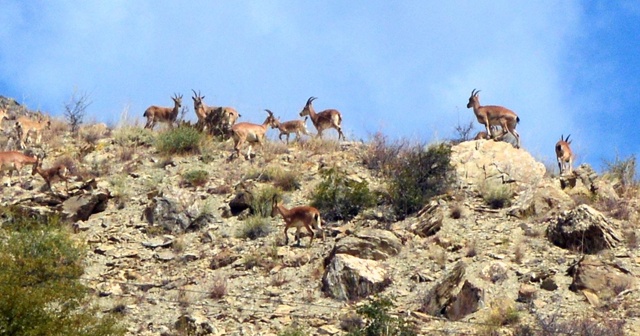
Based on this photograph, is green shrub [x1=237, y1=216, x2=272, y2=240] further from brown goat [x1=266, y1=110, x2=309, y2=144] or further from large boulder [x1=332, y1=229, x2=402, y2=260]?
brown goat [x1=266, y1=110, x2=309, y2=144]

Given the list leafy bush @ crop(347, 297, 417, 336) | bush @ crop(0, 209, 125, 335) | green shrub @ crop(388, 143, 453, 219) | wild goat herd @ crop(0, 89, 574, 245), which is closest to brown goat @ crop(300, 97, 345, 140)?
wild goat herd @ crop(0, 89, 574, 245)

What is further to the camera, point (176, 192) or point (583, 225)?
point (176, 192)

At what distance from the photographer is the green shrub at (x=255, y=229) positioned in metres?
27.9

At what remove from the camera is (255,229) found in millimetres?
27906

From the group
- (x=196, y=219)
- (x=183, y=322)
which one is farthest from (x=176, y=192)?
(x=183, y=322)

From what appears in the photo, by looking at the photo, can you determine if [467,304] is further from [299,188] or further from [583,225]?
[299,188]

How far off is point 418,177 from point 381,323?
9272 millimetres

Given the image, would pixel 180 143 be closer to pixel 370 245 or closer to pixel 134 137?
pixel 134 137

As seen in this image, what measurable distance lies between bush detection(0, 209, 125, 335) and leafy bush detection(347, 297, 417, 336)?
4.70 metres

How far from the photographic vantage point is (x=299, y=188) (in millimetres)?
31172

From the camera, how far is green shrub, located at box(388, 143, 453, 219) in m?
29.1

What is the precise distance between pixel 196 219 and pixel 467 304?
331 inches

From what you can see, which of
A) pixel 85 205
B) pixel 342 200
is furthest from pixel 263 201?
pixel 85 205

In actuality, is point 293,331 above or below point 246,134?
below
